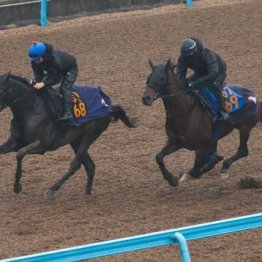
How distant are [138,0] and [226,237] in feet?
44.2

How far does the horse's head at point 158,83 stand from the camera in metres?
10.8

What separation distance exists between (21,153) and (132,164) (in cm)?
221

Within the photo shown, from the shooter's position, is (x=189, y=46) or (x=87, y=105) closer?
(x=189, y=46)

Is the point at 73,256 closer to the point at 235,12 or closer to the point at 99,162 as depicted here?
the point at 99,162

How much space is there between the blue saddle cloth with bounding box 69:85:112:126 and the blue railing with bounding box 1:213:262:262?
486cm

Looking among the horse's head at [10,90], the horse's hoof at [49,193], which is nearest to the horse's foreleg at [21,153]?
the horse's hoof at [49,193]

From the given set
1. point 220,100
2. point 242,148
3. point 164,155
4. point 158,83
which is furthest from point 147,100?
point 242,148

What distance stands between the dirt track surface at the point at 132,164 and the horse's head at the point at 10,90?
45.5 inches

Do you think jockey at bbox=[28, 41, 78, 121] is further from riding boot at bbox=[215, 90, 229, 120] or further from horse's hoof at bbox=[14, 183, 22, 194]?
riding boot at bbox=[215, 90, 229, 120]

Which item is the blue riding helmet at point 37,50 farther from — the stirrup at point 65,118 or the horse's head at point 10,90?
the stirrup at point 65,118

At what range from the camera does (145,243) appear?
6613 mm

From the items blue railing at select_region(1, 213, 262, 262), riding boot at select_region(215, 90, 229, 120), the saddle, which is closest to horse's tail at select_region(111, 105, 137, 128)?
the saddle

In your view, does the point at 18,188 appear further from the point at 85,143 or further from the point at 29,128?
the point at 85,143

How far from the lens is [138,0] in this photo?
22.2 meters
